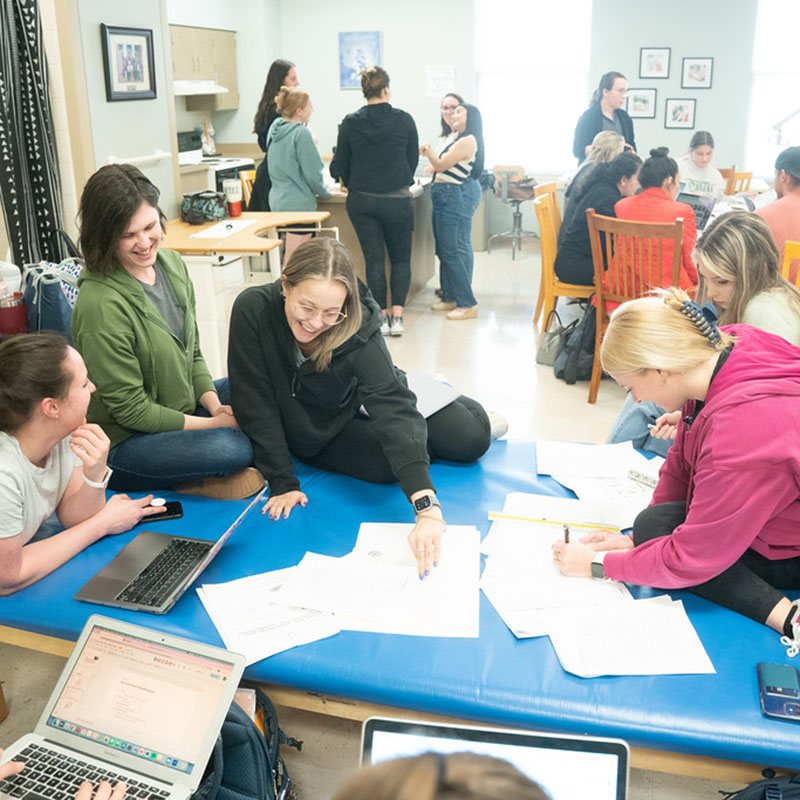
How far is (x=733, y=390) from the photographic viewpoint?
59.7 inches

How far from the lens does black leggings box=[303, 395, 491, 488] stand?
7.59 ft

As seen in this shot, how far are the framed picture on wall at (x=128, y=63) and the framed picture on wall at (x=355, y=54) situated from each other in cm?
360

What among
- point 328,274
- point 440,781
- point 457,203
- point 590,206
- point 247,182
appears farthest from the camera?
point 247,182

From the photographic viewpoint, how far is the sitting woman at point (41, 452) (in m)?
1.71

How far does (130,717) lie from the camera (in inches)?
57.2

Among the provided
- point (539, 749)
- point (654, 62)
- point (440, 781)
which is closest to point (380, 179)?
point (654, 62)

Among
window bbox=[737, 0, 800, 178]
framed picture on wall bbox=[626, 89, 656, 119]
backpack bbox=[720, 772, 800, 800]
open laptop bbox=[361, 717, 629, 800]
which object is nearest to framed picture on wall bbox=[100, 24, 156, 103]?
open laptop bbox=[361, 717, 629, 800]

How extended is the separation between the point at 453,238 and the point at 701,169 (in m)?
1.62

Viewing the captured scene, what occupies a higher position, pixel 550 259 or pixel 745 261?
pixel 745 261

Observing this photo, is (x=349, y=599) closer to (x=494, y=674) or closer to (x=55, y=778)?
(x=494, y=674)

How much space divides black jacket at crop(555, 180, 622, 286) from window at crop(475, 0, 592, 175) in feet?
11.3

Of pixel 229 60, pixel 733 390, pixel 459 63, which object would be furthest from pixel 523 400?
pixel 229 60

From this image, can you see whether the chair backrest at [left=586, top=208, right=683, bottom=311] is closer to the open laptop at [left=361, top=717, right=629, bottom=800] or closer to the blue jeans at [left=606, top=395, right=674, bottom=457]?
the blue jeans at [left=606, top=395, right=674, bottom=457]

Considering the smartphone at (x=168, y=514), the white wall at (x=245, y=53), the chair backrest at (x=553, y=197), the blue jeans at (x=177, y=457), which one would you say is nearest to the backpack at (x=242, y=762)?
the smartphone at (x=168, y=514)
